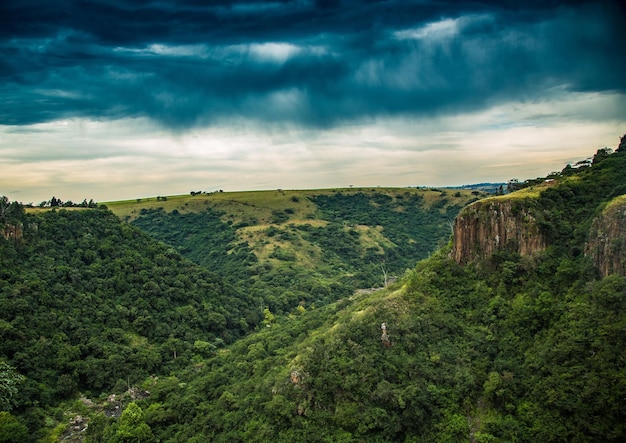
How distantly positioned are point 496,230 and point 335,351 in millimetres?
18896

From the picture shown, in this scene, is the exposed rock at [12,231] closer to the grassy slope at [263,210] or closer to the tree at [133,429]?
the tree at [133,429]

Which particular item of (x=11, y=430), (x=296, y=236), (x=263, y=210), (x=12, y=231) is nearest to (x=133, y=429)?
(x=11, y=430)

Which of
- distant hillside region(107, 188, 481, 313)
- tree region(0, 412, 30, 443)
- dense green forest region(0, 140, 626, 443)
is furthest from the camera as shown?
distant hillside region(107, 188, 481, 313)

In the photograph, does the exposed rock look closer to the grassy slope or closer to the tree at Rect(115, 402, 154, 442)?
the tree at Rect(115, 402, 154, 442)

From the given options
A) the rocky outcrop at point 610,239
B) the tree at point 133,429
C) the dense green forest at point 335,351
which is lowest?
the tree at point 133,429

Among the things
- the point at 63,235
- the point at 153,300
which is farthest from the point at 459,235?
the point at 63,235

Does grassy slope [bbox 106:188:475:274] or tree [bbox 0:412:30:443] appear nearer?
tree [bbox 0:412:30:443]

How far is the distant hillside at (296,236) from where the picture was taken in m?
110

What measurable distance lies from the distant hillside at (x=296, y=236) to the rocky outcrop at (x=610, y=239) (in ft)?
211

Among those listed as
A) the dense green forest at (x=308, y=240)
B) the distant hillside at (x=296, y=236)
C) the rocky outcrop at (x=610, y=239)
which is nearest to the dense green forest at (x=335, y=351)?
the rocky outcrop at (x=610, y=239)

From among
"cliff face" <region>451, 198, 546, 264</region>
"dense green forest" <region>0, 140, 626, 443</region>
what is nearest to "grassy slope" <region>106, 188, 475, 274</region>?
"dense green forest" <region>0, 140, 626, 443</region>

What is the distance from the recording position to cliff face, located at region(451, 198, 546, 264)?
1663 inches

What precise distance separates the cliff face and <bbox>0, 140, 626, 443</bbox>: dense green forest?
965 millimetres

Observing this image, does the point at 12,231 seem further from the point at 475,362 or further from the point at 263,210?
the point at 263,210
